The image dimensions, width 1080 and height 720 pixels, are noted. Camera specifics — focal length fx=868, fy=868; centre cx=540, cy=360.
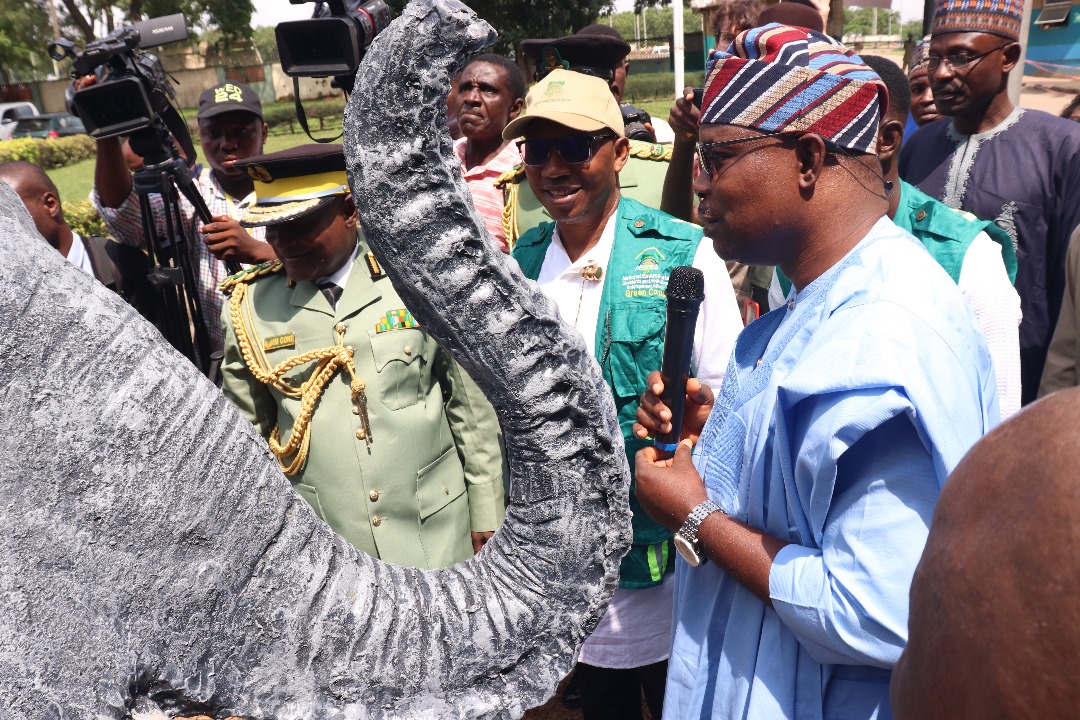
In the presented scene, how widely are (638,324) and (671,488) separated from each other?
3.11 feet

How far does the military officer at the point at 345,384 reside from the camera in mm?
2689

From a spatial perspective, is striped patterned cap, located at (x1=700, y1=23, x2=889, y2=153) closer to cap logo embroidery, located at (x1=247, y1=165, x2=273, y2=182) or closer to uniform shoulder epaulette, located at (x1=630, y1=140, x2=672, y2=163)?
cap logo embroidery, located at (x1=247, y1=165, x2=273, y2=182)

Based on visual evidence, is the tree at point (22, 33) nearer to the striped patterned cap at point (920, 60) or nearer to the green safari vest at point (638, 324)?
the striped patterned cap at point (920, 60)

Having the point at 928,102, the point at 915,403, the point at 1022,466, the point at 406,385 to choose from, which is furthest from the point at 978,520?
the point at 928,102

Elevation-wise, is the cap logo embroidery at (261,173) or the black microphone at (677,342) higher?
the cap logo embroidery at (261,173)

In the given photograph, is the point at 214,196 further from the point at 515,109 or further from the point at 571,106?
the point at 571,106

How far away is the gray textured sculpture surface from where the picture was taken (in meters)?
0.96

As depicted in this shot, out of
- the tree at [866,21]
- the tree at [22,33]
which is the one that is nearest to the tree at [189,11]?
the tree at [22,33]

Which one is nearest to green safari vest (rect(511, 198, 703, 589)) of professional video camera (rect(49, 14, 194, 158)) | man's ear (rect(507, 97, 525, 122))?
man's ear (rect(507, 97, 525, 122))

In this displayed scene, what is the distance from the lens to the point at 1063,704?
0.59 m

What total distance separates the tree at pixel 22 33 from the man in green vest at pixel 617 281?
1560 inches

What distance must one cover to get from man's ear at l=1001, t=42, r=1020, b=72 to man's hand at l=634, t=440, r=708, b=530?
274cm

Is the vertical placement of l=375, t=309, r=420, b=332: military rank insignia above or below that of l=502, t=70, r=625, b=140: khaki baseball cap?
below

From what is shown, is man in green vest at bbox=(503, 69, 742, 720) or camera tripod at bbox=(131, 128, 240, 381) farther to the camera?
camera tripod at bbox=(131, 128, 240, 381)
